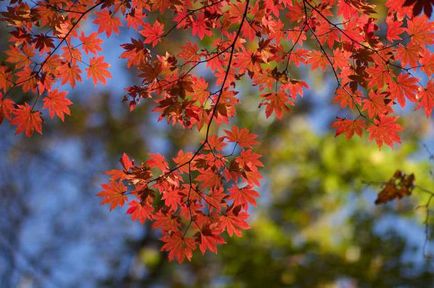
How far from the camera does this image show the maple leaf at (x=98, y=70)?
244 cm

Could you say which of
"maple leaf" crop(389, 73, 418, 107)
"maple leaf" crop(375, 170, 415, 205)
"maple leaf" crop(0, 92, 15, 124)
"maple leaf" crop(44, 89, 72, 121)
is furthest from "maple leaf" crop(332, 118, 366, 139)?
"maple leaf" crop(0, 92, 15, 124)

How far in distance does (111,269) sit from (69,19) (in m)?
7.67

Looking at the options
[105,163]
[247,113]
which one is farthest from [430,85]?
[105,163]

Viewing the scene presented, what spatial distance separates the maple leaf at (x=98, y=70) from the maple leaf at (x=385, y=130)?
1.31 m

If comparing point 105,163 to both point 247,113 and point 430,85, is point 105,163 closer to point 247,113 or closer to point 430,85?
point 247,113

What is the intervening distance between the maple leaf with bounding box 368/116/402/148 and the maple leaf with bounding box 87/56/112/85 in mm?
1306

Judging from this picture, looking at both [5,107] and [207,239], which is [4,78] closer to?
[5,107]

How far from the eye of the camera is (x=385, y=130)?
2.21 meters

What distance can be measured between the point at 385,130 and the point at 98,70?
1.41 metres

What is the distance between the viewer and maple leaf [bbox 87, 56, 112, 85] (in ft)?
8.02

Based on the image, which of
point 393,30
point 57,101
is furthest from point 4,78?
point 393,30

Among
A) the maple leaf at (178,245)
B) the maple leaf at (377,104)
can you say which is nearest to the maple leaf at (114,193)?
the maple leaf at (178,245)

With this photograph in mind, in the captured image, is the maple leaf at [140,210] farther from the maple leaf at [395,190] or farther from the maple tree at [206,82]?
the maple leaf at [395,190]

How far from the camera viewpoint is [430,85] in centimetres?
Answer: 215
